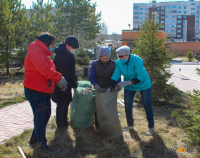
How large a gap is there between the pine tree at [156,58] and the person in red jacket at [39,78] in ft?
11.2

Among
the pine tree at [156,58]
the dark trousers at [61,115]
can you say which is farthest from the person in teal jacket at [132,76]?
the pine tree at [156,58]

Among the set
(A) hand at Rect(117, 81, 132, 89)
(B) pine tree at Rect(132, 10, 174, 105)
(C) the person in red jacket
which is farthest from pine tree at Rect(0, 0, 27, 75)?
(A) hand at Rect(117, 81, 132, 89)

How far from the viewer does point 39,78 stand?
2.90 m

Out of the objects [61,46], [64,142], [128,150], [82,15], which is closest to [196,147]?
[128,150]

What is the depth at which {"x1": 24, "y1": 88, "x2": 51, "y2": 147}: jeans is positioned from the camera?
115 inches

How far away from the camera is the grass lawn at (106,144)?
301cm

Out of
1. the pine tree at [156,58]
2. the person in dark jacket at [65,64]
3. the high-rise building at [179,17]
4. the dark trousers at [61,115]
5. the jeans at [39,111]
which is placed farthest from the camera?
the high-rise building at [179,17]

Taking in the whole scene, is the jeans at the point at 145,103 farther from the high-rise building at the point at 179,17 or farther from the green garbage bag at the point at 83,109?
the high-rise building at the point at 179,17

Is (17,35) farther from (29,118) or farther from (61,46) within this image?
(61,46)

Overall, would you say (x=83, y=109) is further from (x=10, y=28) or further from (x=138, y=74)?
(x=10, y=28)

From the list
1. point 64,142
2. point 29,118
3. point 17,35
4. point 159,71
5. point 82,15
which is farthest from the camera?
point 82,15

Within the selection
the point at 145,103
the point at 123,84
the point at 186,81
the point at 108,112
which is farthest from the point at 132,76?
the point at 186,81

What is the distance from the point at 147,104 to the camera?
12.1 ft

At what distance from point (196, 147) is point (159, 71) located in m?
3.03
